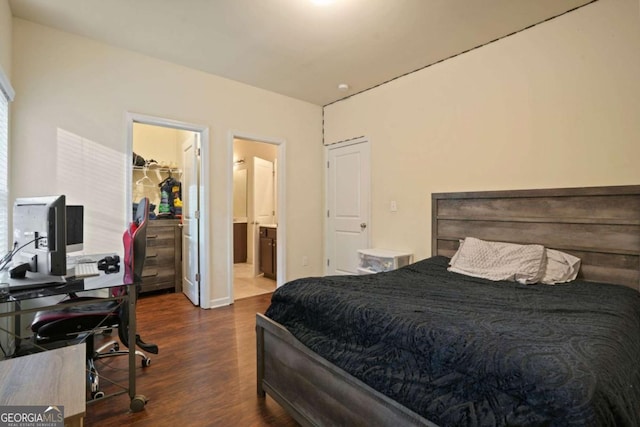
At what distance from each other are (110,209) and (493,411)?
11.1 ft

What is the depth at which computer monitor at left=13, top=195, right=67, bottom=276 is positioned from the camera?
169cm

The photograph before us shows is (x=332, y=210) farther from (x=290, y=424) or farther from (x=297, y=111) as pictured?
(x=290, y=424)

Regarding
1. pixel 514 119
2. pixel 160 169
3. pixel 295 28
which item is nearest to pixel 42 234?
pixel 295 28

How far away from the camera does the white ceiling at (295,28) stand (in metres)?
2.45

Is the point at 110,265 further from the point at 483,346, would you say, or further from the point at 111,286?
the point at 483,346

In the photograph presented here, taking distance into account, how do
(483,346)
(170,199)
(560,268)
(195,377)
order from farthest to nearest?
(170,199) → (560,268) → (195,377) → (483,346)

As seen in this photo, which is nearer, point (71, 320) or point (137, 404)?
point (137, 404)

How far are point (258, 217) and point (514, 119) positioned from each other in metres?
4.46

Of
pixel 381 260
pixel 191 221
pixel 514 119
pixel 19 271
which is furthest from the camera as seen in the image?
pixel 191 221

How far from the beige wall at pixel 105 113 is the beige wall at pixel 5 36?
119 millimetres

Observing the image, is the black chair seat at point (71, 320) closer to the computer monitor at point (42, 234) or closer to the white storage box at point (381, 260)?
the computer monitor at point (42, 234)

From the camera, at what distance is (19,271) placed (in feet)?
6.10

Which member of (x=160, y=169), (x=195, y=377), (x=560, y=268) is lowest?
(x=195, y=377)

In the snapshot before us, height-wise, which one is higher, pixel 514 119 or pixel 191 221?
pixel 514 119
